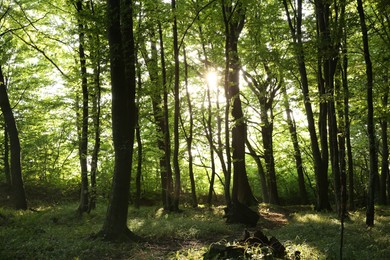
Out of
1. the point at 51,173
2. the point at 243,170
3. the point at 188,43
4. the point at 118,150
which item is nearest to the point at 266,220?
the point at 243,170

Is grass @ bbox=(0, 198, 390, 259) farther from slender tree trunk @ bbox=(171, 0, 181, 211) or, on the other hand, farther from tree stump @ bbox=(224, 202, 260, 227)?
slender tree trunk @ bbox=(171, 0, 181, 211)

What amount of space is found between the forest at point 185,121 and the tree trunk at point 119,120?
0.13 feet

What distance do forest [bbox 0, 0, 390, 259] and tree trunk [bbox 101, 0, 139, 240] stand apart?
0.13 feet

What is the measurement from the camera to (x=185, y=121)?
73.4 ft

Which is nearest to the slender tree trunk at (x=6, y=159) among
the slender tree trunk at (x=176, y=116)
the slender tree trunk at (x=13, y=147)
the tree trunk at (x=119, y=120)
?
the slender tree trunk at (x=13, y=147)

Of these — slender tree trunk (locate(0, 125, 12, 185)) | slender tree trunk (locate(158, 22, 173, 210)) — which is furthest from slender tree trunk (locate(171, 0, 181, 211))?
slender tree trunk (locate(0, 125, 12, 185))

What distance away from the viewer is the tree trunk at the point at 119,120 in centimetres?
967

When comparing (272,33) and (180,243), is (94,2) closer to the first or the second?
(272,33)

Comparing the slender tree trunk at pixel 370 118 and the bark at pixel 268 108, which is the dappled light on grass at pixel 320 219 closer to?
the slender tree trunk at pixel 370 118

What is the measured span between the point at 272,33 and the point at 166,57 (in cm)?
601

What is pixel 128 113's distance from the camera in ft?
32.3

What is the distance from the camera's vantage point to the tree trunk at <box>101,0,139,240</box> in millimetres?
9672

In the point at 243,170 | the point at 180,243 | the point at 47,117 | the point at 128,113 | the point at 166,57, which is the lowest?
the point at 180,243

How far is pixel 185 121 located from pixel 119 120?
41.8ft
